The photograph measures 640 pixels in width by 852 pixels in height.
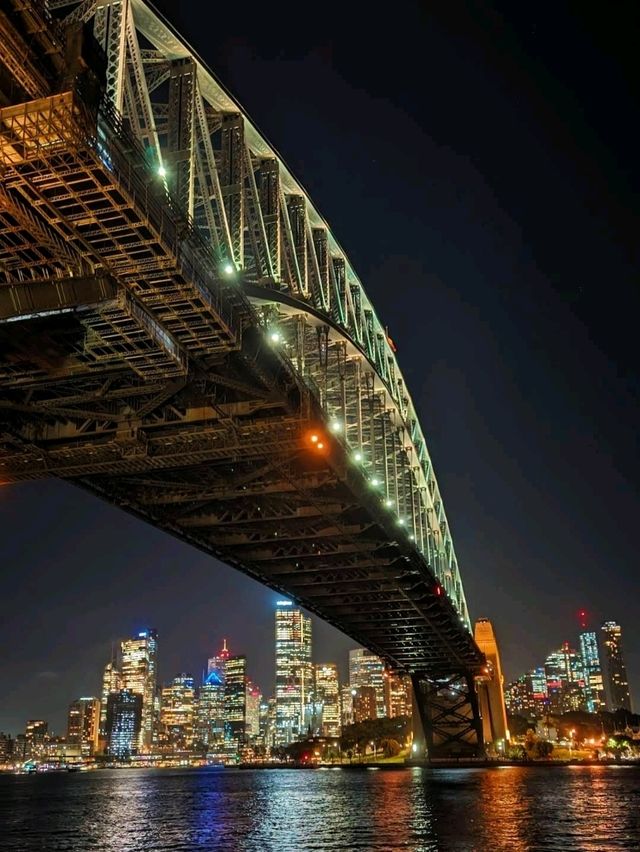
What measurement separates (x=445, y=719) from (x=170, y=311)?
95307 millimetres

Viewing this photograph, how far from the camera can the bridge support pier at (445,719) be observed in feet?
342

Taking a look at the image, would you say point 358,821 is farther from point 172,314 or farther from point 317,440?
point 172,314

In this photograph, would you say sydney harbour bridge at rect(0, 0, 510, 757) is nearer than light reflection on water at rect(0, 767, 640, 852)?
Yes

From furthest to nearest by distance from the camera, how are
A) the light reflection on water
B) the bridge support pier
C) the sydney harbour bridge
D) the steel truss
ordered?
the bridge support pier
the light reflection on water
the steel truss
the sydney harbour bridge

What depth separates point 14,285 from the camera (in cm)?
2269

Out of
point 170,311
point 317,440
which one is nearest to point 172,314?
point 170,311

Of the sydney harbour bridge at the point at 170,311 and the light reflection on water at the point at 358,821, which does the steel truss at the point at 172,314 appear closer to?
the sydney harbour bridge at the point at 170,311

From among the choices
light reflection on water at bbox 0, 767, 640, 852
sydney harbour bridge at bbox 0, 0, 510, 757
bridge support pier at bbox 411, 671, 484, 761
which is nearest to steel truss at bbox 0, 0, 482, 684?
sydney harbour bridge at bbox 0, 0, 510, 757

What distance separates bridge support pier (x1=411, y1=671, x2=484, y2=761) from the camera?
104188 millimetres

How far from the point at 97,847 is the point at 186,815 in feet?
59.9

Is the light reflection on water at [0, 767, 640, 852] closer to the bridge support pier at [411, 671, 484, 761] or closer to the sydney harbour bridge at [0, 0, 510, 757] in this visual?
the sydney harbour bridge at [0, 0, 510, 757]

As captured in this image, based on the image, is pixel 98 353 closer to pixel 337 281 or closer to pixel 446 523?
pixel 337 281

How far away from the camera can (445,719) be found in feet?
356

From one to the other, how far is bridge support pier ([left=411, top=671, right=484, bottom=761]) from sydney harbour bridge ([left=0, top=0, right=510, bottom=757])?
5114 cm
